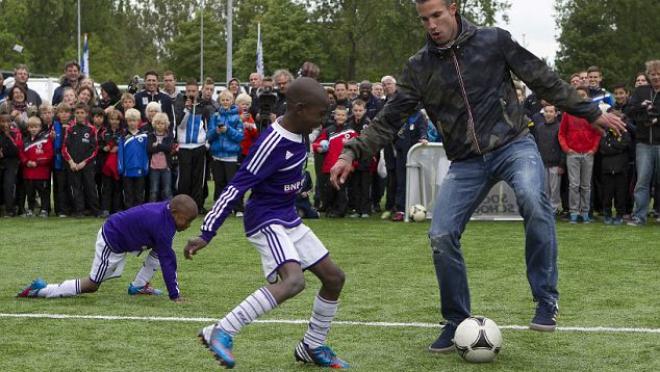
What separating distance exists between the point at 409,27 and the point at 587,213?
158 ft

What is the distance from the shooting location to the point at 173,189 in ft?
58.2

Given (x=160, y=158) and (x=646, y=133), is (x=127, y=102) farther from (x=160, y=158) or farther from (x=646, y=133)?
(x=646, y=133)

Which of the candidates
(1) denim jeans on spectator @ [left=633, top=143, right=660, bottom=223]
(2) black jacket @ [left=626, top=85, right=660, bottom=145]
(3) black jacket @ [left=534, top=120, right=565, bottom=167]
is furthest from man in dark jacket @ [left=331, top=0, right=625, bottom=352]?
(3) black jacket @ [left=534, top=120, right=565, bottom=167]

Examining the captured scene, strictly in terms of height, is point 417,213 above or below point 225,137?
below

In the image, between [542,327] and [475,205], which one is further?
[475,205]

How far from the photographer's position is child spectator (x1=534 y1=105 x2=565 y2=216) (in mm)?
16078

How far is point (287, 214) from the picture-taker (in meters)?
6.60

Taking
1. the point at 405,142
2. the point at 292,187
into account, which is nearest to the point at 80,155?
the point at 405,142

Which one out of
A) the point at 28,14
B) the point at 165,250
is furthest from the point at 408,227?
Result: the point at 28,14

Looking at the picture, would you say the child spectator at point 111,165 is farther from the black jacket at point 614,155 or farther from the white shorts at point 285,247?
the white shorts at point 285,247

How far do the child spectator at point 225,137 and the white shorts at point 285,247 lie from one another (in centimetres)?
1006

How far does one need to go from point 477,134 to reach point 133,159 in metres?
10.5

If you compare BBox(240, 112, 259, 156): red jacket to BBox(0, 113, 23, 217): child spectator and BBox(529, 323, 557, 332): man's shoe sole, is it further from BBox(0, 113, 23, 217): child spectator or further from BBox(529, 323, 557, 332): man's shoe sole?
BBox(529, 323, 557, 332): man's shoe sole

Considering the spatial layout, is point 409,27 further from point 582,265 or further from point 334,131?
point 582,265
